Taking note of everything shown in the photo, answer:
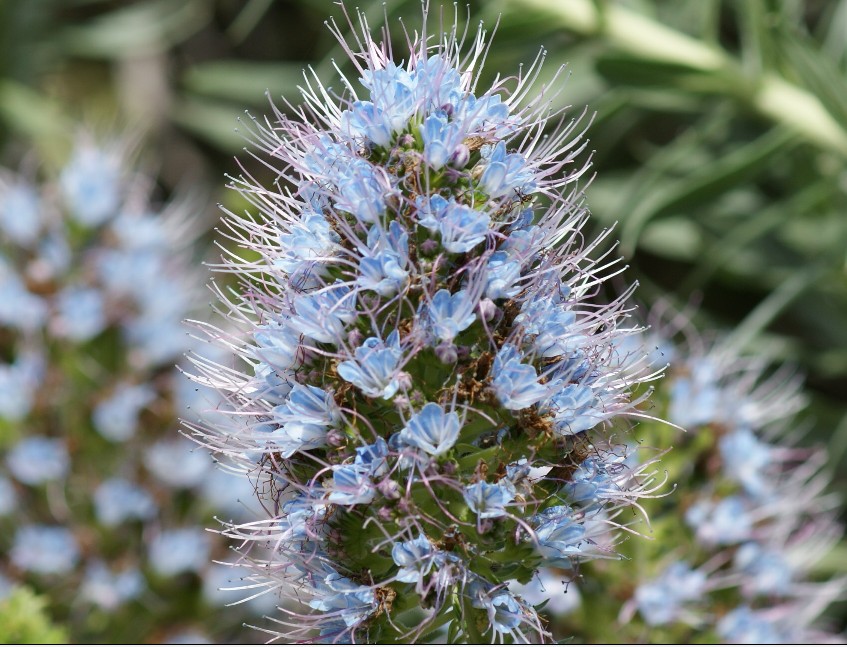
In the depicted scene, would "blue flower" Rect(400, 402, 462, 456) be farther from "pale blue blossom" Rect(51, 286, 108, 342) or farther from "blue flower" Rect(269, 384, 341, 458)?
"pale blue blossom" Rect(51, 286, 108, 342)

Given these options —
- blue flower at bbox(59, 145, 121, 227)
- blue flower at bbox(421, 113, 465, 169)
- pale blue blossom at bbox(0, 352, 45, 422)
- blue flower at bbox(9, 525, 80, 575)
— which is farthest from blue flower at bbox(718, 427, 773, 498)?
blue flower at bbox(59, 145, 121, 227)

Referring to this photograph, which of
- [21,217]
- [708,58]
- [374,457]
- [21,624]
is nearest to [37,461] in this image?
[21,217]

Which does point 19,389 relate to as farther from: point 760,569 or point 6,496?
point 760,569

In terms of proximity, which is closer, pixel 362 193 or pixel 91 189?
pixel 362 193

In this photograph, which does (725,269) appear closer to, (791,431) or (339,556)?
(791,431)

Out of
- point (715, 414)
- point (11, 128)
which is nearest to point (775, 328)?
point (715, 414)
